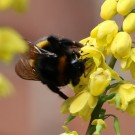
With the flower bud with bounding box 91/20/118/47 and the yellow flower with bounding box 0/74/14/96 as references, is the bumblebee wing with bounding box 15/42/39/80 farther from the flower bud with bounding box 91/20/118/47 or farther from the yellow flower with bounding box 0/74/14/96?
the yellow flower with bounding box 0/74/14/96

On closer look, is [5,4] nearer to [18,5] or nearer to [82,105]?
[18,5]

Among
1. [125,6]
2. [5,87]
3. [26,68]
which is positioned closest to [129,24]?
[125,6]

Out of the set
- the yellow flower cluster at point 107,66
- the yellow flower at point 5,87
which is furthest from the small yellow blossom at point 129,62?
the yellow flower at point 5,87

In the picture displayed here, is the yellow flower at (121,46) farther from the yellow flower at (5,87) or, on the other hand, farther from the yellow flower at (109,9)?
the yellow flower at (5,87)

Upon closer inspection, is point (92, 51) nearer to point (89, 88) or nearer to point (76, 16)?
point (89, 88)

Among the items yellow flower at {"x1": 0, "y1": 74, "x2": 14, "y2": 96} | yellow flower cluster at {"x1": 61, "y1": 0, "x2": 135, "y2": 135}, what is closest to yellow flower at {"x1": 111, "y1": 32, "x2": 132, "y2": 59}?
yellow flower cluster at {"x1": 61, "y1": 0, "x2": 135, "y2": 135}
